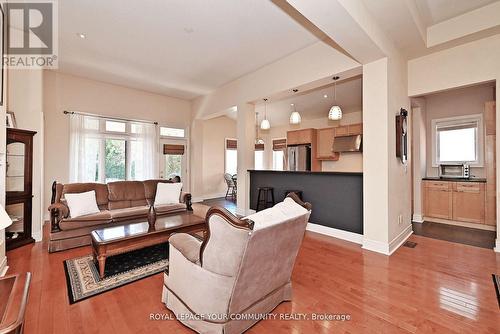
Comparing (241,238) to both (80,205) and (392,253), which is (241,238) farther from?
(80,205)

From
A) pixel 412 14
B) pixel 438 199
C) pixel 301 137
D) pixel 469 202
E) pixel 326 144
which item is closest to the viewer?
pixel 412 14

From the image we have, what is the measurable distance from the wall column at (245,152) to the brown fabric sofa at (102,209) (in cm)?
137

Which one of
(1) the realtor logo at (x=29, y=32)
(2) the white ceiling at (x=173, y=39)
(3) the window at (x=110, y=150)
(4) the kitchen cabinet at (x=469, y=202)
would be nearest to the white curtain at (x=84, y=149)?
(3) the window at (x=110, y=150)

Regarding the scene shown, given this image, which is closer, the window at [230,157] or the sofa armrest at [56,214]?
the sofa armrest at [56,214]

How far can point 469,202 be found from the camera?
428 centimetres

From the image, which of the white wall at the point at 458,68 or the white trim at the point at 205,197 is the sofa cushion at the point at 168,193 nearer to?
the white trim at the point at 205,197

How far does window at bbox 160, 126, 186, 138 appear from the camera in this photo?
6680 mm

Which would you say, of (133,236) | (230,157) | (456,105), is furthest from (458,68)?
(230,157)

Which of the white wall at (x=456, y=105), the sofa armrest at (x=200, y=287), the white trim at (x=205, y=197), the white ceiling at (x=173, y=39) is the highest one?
the white ceiling at (x=173, y=39)

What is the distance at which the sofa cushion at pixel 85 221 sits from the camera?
3.16 meters

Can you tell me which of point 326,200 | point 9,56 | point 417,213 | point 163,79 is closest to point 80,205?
point 9,56

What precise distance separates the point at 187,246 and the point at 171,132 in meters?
5.73

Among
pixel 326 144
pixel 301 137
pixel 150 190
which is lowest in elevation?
pixel 150 190

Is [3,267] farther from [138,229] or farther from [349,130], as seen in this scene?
[349,130]
